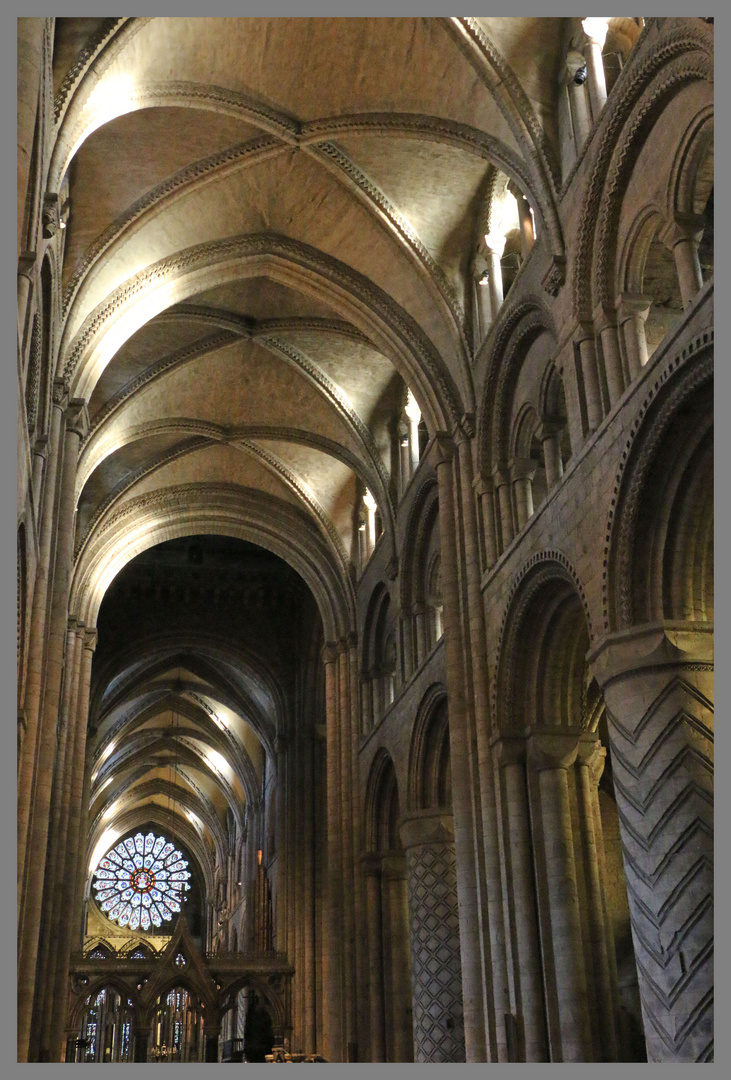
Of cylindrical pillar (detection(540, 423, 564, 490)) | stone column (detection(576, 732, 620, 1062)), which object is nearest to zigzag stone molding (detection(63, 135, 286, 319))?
cylindrical pillar (detection(540, 423, 564, 490))

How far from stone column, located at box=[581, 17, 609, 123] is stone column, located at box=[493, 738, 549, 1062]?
744 cm

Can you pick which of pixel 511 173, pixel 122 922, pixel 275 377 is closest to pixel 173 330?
pixel 275 377

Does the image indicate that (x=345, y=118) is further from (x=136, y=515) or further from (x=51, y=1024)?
(x=51, y=1024)

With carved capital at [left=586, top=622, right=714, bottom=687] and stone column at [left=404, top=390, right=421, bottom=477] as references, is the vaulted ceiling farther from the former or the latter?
carved capital at [left=586, top=622, right=714, bottom=687]

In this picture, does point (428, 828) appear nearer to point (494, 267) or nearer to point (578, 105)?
point (494, 267)

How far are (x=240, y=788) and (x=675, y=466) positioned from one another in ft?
104

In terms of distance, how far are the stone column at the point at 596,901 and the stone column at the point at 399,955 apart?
7.13m

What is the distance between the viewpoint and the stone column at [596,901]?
12062 mm

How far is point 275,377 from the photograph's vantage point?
69.9 ft

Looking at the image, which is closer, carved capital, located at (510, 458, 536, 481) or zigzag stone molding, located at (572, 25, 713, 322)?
zigzag stone molding, located at (572, 25, 713, 322)

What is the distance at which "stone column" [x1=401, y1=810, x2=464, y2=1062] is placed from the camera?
15938 millimetres

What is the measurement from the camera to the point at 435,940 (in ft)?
54.2

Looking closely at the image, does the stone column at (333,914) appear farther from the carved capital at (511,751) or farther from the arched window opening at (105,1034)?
the arched window opening at (105,1034)

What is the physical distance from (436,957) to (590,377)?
9.01m
